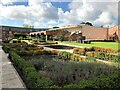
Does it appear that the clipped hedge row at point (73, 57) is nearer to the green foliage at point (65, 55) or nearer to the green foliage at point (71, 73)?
the green foliage at point (65, 55)

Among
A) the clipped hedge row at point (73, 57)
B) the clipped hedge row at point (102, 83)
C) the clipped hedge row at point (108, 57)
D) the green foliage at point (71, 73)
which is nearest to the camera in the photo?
the clipped hedge row at point (102, 83)

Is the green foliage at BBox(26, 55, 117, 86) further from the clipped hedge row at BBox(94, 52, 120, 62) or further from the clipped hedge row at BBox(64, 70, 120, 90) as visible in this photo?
the clipped hedge row at BBox(94, 52, 120, 62)

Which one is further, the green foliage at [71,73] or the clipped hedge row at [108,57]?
the clipped hedge row at [108,57]

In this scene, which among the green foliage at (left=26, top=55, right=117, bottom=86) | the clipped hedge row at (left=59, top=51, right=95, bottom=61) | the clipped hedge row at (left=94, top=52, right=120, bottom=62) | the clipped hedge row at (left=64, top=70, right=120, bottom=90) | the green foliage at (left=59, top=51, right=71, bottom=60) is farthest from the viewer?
the green foliage at (left=59, top=51, right=71, bottom=60)

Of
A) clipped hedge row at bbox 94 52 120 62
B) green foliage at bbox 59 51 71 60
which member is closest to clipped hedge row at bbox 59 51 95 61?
green foliage at bbox 59 51 71 60

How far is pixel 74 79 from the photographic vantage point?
6.63 metres

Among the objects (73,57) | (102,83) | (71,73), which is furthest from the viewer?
(73,57)

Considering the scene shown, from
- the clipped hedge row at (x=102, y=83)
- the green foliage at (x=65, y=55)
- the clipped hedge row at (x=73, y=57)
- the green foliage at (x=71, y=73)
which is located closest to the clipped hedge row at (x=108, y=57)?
the clipped hedge row at (x=73, y=57)

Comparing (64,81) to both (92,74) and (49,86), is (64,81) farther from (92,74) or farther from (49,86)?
(49,86)

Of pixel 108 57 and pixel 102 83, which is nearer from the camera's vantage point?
pixel 102 83

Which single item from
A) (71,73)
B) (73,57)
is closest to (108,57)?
(73,57)

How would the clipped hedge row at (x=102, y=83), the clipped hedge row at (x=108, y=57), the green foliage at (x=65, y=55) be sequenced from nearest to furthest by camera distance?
the clipped hedge row at (x=102, y=83), the clipped hedge row at (x=108, y=57), the green foliage at (x=65, y=55)

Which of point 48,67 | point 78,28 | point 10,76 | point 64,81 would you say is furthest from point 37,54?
point 78,28

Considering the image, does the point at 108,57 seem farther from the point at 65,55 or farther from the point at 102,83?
the point at 102,83
